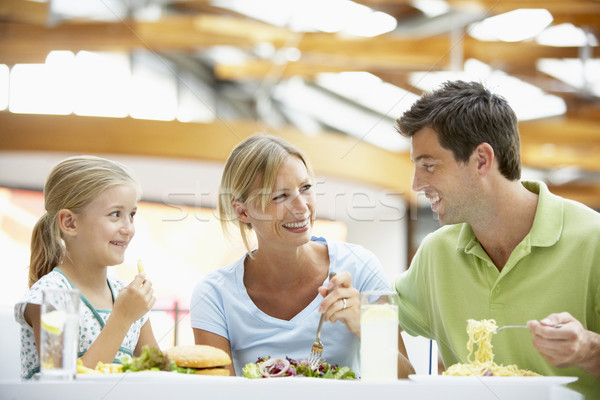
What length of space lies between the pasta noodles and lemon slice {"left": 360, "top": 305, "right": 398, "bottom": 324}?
143 millimetres

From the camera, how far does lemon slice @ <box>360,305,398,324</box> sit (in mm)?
1189

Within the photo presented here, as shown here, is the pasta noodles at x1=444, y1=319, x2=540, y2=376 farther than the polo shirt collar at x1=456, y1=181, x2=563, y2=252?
No

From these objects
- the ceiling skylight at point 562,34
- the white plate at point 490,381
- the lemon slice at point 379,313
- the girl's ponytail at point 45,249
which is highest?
the ceiling skylight at point 562,34

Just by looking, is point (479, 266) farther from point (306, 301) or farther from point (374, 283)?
point (306, 301)

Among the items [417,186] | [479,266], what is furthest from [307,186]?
[479,266]

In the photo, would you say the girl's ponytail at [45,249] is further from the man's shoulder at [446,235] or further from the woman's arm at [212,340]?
the man's shoulder at [446,235]

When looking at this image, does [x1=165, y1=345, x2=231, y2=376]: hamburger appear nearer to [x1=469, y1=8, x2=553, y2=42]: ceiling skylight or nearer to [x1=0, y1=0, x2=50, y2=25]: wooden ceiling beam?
[x1=0, y1=0, x2=50, y2=25]: wooden ceiling beam

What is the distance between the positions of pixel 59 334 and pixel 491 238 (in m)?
0.99

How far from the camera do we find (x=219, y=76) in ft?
20.8

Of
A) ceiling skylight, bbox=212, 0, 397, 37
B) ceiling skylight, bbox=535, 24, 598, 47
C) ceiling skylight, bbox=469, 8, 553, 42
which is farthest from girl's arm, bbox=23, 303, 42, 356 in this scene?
ceiling skylight, bbox=535, 24, 598, 47

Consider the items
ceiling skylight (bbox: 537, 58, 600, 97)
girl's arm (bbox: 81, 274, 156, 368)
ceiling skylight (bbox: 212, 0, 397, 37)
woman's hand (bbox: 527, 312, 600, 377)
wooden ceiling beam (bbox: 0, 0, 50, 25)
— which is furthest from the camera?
ceiling skylight (bbox: 212, 0, 397, 37)

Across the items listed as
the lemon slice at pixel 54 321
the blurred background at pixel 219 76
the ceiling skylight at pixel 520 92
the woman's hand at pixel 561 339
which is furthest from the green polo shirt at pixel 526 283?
the ceiling skylight at pixel 520 92

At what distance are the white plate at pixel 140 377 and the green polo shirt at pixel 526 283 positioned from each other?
2.41ft

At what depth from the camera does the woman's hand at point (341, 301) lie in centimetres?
138
